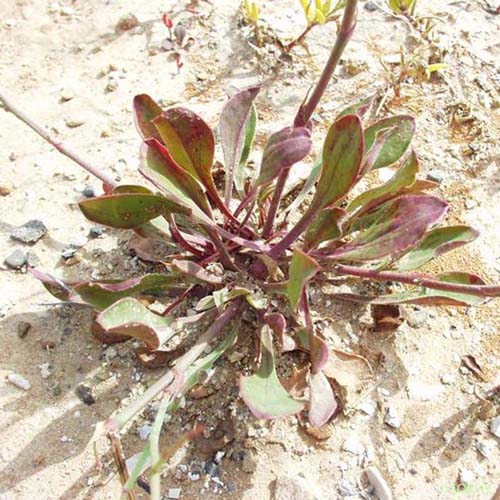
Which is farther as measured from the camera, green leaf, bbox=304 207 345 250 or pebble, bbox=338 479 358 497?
pebble, bbox=338 479 358 497

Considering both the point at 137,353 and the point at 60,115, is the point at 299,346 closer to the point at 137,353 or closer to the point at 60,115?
the point at 137,353

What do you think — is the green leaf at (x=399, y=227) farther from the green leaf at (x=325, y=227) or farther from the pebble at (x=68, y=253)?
the pebble at (x=68, y=253)

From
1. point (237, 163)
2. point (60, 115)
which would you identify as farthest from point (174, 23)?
point (237, 163)

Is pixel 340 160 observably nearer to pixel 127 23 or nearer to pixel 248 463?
pixel 248 463

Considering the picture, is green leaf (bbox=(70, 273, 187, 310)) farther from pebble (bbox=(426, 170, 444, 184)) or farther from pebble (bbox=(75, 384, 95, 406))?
pebble (bbox=(426, 170, 444, 184))

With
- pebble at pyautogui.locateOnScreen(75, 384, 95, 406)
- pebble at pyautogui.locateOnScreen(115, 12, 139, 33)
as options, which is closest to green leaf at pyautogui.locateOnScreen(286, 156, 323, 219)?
pebble at pyautogui.locateOnScreen(75, 384, 95, 406)

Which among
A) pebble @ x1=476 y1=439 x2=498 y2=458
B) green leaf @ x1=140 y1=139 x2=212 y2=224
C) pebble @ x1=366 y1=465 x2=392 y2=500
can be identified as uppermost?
green leaf @ x1=140 y1=139 x2=212 y2=224
